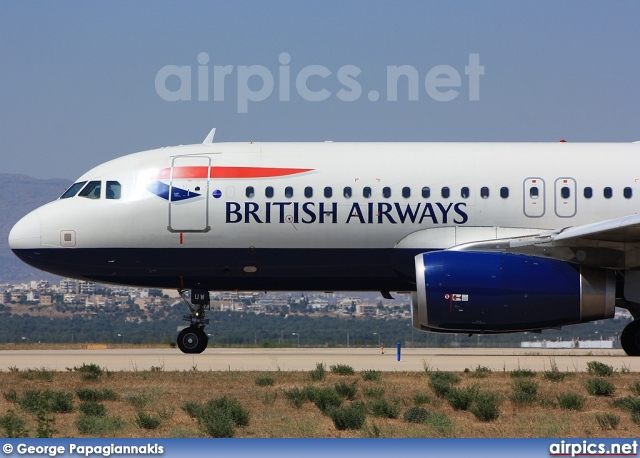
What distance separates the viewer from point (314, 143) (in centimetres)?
2864

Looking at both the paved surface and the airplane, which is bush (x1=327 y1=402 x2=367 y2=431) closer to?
the paved surface

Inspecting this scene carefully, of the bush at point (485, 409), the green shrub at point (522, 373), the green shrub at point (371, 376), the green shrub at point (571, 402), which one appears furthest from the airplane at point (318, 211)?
the bush at point (485, 409)

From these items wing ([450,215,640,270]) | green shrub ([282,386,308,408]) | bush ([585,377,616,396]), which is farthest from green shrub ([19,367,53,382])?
wing ([450,215,640,270])

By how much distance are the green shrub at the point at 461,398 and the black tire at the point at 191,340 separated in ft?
36.7

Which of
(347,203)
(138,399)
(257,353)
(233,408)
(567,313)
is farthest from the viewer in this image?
(257,353)

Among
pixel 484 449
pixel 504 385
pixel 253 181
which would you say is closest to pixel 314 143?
pixel 253 181

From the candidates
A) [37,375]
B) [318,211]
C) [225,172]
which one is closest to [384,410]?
[37,375]

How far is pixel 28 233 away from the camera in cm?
2789

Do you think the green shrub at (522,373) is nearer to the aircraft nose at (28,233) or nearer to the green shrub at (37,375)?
the green shrub at (37,375)

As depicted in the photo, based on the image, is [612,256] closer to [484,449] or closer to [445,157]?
[445,157]

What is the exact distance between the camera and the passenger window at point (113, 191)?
27998 millimetres

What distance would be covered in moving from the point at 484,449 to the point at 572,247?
13.9 m

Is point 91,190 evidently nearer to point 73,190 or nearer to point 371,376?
point 73,190

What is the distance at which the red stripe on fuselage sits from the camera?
27547mm
